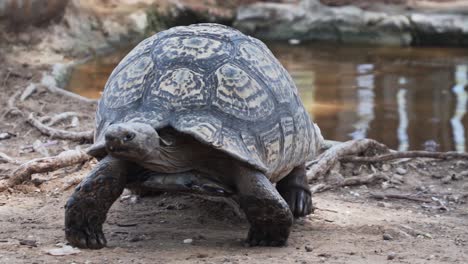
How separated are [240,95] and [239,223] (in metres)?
0.83

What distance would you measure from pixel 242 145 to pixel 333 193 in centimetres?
185

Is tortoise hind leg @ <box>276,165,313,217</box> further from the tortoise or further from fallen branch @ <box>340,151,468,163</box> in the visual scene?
fallen branch @ <box>340,151,468,163</box>

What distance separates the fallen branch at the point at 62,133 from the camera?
6.04m

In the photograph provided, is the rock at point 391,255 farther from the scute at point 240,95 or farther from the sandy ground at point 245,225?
the scute at point 240,95

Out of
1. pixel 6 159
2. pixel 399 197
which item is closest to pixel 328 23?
pixel 399 197

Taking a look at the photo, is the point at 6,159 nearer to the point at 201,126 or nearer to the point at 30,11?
the point at 201,126

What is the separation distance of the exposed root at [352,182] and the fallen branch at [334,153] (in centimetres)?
13

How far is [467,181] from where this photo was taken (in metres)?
5.77

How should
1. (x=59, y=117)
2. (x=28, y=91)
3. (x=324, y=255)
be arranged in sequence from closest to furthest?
1. (x=324, y=255)
2. (x=59, y=117)
3. (x=28, y=91)

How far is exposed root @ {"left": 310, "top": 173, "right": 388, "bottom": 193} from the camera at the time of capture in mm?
5375

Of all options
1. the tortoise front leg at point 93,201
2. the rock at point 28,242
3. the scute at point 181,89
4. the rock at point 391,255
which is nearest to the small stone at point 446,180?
the rock at point 391,255

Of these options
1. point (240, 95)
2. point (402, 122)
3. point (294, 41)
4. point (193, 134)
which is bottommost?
point (402, 122)

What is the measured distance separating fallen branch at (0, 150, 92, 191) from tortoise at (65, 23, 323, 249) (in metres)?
1.15

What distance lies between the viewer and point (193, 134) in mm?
3539
